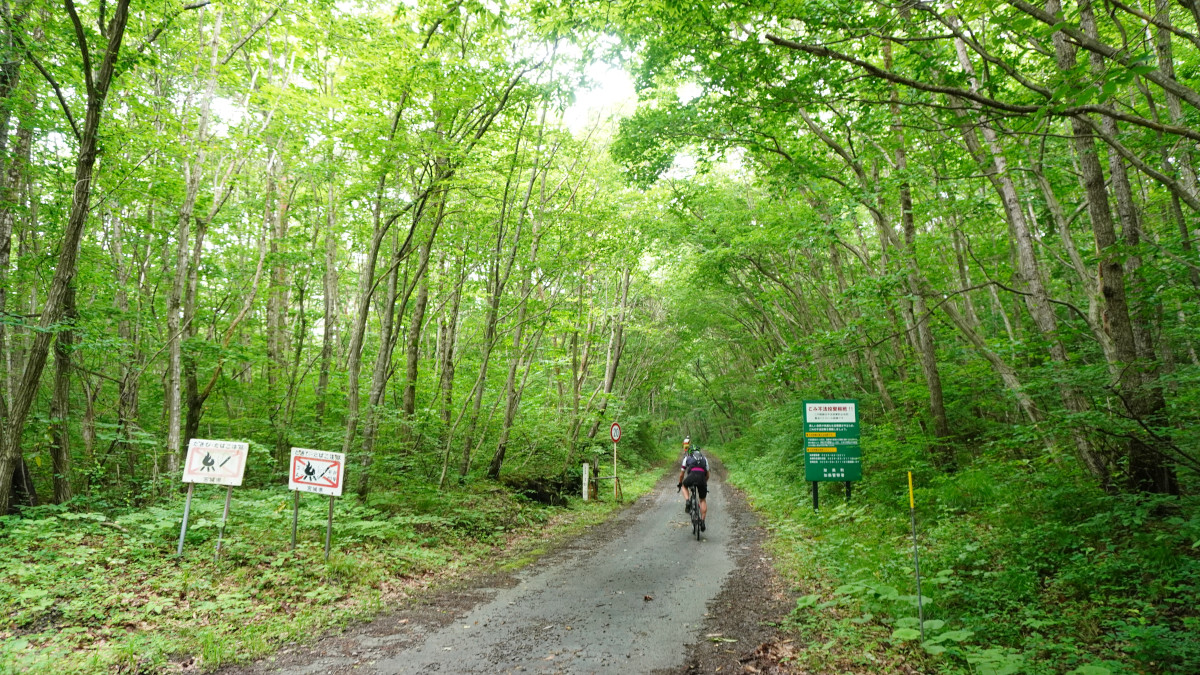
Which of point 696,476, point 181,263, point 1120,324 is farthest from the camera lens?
point 696,476

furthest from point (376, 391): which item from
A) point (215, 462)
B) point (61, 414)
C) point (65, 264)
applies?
point (65, 264)

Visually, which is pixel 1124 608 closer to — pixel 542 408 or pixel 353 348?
pixel 353 348

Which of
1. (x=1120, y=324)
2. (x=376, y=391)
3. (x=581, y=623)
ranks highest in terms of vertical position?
(x=1120, y=324)

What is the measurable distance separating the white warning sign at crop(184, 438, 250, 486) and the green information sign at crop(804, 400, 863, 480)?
32.1ft

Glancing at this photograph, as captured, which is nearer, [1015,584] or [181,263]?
[1015,584]

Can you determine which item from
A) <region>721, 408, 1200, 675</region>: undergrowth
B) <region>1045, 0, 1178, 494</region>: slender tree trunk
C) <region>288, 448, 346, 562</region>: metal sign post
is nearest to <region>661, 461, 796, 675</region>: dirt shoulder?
<region>721, 408, 1200, 675</region>: undergrowth

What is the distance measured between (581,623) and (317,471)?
423cm

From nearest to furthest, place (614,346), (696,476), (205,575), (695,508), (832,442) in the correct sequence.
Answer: (205,575) < (695,508) < (696,476) < (832,442) < (614,346)

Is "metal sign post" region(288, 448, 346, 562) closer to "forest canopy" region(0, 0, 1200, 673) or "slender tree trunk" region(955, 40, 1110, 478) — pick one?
"forest canopy" region(0, 0, 1200, 673)

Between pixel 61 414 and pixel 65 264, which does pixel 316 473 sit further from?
pixel 61 414

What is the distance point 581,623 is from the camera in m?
5.20

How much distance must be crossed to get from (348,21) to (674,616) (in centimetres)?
1066

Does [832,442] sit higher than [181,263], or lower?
lower

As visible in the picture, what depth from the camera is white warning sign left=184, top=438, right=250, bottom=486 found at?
6.43 metres
